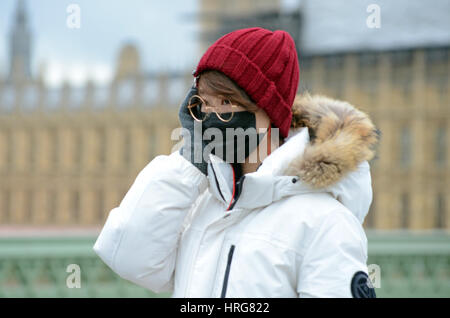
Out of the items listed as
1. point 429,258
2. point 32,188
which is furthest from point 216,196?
point 32,188

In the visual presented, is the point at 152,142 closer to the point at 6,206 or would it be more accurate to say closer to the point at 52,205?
the point at 52,205

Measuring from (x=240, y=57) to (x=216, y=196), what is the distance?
247 mm

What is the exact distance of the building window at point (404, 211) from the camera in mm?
15984

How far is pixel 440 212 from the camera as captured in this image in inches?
610

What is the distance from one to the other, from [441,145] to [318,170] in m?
15.9

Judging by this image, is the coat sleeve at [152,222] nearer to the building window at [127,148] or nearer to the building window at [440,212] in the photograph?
the building window at [440,212]

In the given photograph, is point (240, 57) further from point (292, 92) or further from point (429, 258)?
point (429, 258)

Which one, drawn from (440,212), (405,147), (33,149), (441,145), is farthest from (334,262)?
(33,149)

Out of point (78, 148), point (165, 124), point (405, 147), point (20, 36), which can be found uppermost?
point (20, 36)

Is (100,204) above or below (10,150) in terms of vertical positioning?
below

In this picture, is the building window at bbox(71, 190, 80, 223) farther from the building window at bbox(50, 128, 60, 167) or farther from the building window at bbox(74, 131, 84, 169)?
Answer: the building window at bbox(50, 128, 60, 167)

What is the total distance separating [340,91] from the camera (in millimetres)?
16266

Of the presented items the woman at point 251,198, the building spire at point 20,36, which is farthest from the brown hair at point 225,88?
the building spire at point 20,36

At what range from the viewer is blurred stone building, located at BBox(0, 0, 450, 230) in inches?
610
